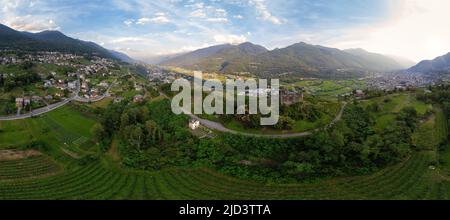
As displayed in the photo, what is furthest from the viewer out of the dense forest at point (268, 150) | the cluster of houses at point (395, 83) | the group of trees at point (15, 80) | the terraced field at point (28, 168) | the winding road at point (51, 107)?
the cluster of houses at point (395, 83)

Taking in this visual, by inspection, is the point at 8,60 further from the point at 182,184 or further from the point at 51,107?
the point at 182,184

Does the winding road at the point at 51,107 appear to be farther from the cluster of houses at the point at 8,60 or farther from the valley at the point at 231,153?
the cluster of houses at the point at 8,60

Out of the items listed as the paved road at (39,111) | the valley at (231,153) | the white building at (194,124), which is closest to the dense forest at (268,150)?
the valley at (231,153)

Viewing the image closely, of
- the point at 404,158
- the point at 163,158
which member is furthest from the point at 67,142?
the point at 404,158

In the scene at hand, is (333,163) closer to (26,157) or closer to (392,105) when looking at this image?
(392,105)

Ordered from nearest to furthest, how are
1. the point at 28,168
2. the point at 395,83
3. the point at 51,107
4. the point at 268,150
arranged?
the point at 28,168, the point at 268,150, the point at 51,107, the point at 395,83

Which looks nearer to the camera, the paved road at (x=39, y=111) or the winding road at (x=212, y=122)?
the winding road at (x=212, y=122)

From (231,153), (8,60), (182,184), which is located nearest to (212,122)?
(231,153)

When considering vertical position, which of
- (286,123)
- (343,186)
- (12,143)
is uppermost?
(286,123)

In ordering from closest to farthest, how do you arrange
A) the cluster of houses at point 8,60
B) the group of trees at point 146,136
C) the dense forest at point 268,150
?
1. the dense forest at point 268,150
2. the group of trees at point 146,136
3. the cluster of houses at point 8,60
